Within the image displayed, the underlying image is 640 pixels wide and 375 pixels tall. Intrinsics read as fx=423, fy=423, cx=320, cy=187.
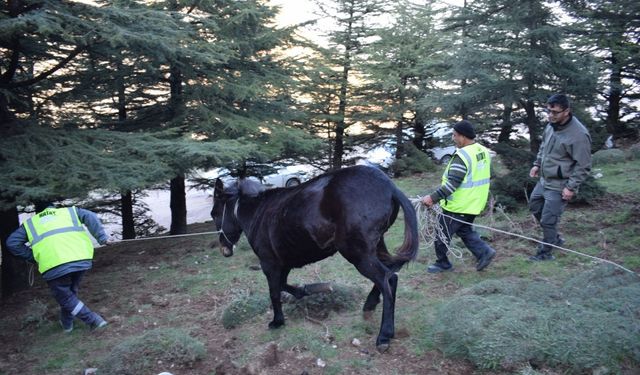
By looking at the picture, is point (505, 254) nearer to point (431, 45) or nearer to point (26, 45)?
point (26, 45)

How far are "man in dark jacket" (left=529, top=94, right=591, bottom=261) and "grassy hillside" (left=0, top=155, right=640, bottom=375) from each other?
0.72m

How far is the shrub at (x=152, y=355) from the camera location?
13.3ft

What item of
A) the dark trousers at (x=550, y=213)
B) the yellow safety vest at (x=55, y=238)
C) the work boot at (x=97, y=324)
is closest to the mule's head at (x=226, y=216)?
the yellow safety vest at (x=55, y=238)

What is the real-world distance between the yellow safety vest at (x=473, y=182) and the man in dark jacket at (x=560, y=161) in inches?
35.9

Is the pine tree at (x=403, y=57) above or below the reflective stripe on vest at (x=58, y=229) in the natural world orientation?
above

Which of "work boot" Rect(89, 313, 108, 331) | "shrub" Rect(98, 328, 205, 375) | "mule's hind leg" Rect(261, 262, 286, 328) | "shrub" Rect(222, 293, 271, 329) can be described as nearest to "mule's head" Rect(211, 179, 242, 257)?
"shrub" Rect(222, 293, 271, 329)

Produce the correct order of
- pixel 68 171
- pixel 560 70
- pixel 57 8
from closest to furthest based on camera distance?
pixel 68 171 → pixel 57 8 → pixel 560 70

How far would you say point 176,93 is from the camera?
34.5 ft

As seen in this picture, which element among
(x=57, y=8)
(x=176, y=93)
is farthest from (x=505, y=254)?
(x=176, y=93)

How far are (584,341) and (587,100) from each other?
315 inches

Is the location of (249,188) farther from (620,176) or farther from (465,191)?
(620,176)

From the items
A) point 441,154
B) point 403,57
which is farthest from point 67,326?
point 441,154

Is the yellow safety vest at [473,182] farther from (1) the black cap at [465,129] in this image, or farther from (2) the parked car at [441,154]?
(2) the parked car at [441,154]

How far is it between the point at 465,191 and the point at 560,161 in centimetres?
133
